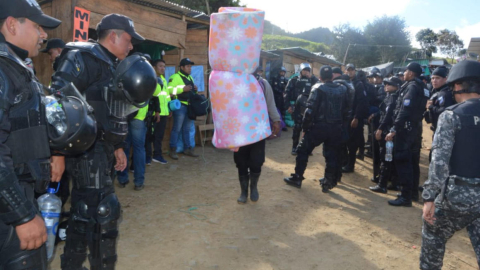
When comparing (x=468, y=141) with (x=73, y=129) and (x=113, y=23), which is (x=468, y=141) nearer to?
(x=73, y=129)

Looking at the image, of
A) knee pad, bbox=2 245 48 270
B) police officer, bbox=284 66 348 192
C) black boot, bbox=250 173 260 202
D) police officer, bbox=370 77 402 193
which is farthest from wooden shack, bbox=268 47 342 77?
knee pad, bbox=2 245 48 270

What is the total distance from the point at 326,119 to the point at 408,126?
1.28m

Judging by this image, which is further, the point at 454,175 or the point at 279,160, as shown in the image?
the point at 279,160

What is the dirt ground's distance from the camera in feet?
11.6

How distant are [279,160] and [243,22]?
4575 millimetres

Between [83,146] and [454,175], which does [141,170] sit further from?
[454,175]

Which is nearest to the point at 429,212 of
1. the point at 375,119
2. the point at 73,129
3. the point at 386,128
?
the point at 73,129

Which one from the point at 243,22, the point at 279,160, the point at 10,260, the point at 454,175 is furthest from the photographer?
the point at 279,160

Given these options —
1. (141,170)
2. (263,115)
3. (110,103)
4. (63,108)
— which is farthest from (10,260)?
(141,170)

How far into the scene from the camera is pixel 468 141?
259 cm

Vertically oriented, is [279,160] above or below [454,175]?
below

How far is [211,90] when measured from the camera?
4.32 metres

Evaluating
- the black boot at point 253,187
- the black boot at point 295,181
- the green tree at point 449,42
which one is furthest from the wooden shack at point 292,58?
the green tree at point 449,42

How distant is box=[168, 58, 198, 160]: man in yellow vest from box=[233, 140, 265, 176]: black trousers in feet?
8.19
